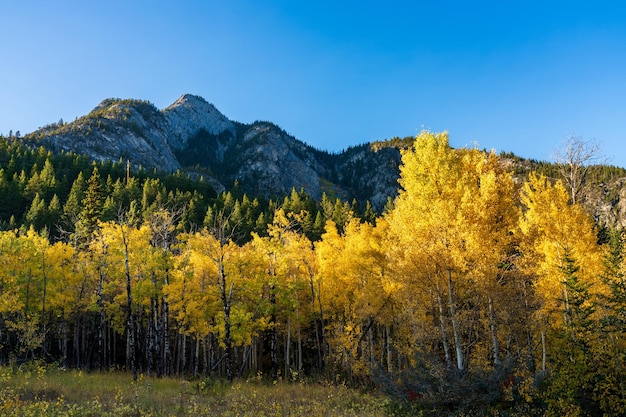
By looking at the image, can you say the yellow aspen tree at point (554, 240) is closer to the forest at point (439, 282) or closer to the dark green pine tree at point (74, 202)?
the forest at point (439, 282)

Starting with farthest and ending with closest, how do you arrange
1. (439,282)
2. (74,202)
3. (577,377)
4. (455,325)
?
(74,202), (439,282), (455,325), (577,377)

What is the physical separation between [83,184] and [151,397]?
75970 millimetres

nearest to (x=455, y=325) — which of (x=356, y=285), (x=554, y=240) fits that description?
(x=554, y=240)

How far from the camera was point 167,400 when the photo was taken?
1575 cm

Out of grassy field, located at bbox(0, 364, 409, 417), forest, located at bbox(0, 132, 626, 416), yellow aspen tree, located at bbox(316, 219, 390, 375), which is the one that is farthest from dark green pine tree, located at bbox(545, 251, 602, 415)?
yellow aspen tree, located at bbox(316, 219, 390, 375)

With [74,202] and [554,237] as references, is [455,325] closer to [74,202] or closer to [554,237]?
[554,237]

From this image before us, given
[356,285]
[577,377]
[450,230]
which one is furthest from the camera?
[356,285]

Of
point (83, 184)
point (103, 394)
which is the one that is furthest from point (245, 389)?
point (83, 184)

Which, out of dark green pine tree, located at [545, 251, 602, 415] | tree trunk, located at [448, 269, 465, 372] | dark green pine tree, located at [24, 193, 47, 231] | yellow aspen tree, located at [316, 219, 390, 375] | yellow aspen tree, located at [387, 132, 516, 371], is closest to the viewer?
dark green pine tree, located at [545, 251, 602, 415]

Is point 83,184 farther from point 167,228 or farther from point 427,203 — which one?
point 427,203

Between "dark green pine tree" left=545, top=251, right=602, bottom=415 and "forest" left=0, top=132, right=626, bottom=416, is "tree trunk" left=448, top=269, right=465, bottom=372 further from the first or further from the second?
"dark green pine tree" left=545, top=251, right=602, bottom=415

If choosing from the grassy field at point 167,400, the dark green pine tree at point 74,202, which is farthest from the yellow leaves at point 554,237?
the dark green pine tree at point 74,202

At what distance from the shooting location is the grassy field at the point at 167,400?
41.7ft

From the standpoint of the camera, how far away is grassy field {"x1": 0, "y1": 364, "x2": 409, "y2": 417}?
12703 millimetres
